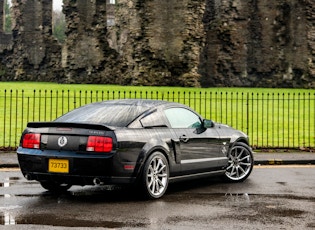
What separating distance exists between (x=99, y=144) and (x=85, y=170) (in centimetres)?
39

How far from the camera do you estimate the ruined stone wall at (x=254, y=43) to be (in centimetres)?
4169

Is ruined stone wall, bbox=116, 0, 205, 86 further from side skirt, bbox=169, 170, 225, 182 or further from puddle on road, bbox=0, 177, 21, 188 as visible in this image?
side skirt, bbox=169, 170, 225, 182

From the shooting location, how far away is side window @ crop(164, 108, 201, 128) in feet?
32.4

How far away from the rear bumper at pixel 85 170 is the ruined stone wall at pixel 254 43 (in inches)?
1312

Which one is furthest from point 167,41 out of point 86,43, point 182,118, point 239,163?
point 182,118

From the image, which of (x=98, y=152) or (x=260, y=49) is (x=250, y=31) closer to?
(x=260, y=49)

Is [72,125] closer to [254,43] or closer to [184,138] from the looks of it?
[184,138]

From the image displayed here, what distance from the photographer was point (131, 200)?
892 cm

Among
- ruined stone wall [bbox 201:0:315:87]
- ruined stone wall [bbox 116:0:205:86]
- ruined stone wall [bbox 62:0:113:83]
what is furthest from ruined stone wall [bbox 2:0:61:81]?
ruined stone wall [bbox 201:0:315:87]

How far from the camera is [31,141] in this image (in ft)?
29.6

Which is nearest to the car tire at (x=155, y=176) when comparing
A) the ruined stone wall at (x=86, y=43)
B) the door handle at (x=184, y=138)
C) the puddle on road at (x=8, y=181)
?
the door handle at (x=184, y=138)

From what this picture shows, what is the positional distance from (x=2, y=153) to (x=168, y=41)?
2391 centimetres

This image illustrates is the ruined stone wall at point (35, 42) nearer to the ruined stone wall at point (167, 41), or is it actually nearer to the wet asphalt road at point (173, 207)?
the ruined stone wall at point (167, 41)

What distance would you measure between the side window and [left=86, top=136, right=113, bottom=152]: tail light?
152 cm
